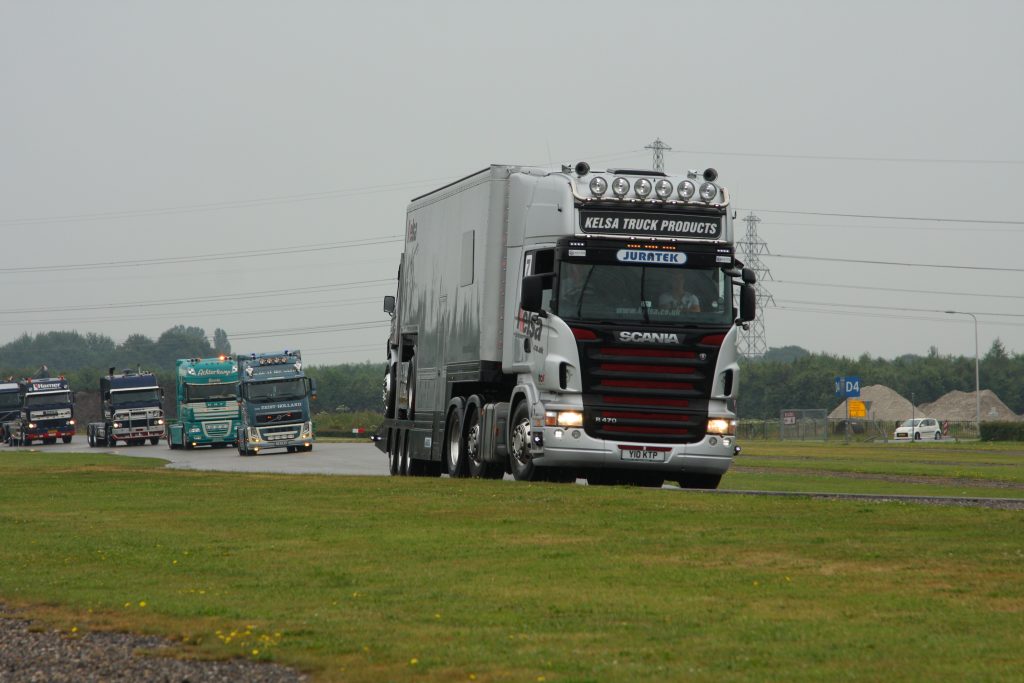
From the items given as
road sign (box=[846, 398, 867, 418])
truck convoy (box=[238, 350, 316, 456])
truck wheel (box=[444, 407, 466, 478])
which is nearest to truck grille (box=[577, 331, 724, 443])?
truck wheel (box=[444, 407, 466, 478])

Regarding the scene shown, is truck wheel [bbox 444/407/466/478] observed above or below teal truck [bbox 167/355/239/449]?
below

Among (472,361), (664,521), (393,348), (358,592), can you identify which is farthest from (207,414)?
(358,592)

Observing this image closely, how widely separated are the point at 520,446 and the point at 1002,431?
63.9 m

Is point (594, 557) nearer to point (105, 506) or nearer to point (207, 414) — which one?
point (105, 506)

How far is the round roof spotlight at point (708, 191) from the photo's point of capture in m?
23.7

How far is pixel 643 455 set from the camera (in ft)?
75.4

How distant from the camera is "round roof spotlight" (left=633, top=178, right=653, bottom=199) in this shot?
23500mm

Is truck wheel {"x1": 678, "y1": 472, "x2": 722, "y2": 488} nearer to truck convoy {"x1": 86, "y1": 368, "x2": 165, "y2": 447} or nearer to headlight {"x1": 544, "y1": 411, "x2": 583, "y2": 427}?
headlight {"x1": 544, "y1": 411, "x2": 583, "y2": 427}

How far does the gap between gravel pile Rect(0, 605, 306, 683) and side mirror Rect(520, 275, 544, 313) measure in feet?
41.5

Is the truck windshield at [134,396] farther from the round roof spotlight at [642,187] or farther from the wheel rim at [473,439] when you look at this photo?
the round roof spotlight at [642,187]

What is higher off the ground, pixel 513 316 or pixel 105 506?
pixel 513 316

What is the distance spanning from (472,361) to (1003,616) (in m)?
15.5

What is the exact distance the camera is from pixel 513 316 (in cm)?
2488

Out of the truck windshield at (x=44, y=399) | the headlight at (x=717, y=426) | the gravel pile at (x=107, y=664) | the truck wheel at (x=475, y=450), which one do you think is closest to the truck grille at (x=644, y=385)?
the headlight at (x=717, y=426)
